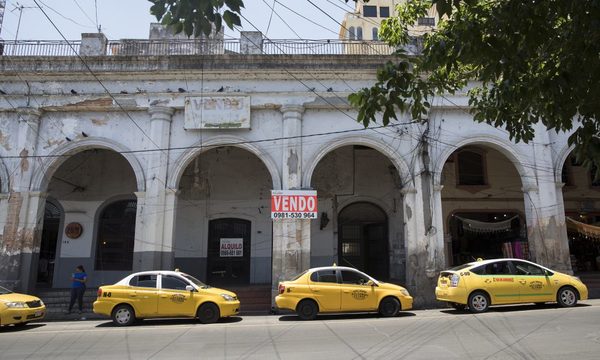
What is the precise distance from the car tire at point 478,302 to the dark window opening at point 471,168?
8605mm

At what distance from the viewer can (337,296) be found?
1177 centimetres

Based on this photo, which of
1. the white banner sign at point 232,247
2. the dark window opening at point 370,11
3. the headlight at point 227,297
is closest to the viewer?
the headlight at point 227,297

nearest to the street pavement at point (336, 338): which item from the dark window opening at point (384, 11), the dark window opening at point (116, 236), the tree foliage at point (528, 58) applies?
the tree foliage at point (528, 58)

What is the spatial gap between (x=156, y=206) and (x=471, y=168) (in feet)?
44.9

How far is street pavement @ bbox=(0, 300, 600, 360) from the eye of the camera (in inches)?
293

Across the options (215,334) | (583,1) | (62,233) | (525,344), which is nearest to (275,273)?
(215,334)

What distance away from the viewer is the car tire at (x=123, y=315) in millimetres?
11383

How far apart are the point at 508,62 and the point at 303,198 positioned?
10.3 meters

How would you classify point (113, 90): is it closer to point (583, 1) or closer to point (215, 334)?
point (215, 334)

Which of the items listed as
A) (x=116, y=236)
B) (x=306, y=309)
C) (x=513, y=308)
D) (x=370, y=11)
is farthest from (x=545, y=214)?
(x=370, y=11)

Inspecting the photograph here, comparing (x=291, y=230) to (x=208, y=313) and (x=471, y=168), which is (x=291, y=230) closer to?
(x=208, y=313)

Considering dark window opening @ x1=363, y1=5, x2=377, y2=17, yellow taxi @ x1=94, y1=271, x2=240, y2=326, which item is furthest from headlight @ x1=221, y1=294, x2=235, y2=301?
dark window opening @ x1=363, y1=5, x2=377, y2=17

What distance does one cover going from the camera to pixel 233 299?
12.0 m

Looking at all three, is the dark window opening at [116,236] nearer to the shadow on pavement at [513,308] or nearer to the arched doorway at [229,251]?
the arched doorway at [229,251]
